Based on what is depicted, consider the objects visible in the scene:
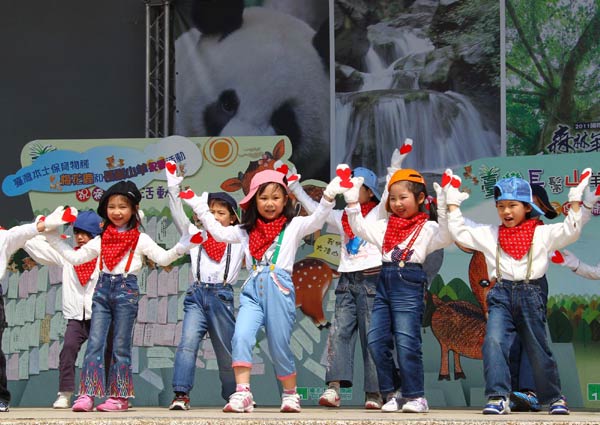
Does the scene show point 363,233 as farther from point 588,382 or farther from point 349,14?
point 349,14

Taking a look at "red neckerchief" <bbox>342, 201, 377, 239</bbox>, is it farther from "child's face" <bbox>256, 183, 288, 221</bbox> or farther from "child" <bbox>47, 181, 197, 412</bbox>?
"child" <bbox>47, 181, 197, 412</bbox>

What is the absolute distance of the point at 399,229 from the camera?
5828 millimetres

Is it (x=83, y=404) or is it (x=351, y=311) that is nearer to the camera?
(x=83, y=404)

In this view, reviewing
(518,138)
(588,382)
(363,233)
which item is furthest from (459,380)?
(518,138)

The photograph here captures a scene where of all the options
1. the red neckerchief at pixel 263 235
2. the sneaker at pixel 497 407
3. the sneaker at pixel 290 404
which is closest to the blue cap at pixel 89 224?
the red neckerchief at pixel 263 235

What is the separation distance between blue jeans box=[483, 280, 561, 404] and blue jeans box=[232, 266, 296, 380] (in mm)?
993

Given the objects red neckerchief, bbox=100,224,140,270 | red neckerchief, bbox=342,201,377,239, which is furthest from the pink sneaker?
red neckerchief, bbox=342,201,377,239

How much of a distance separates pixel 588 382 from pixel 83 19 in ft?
18.6

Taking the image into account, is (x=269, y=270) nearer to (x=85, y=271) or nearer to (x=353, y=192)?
(x=353, y=192)

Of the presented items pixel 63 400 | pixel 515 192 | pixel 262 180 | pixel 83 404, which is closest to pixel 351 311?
pixel 262 180

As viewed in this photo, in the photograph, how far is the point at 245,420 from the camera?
15.9 feet

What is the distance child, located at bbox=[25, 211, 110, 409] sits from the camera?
22.6 ft

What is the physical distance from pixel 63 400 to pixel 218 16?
4.27m

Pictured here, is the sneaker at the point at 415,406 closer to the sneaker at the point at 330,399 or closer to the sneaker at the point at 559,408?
the sneaker at the point at 559,408
